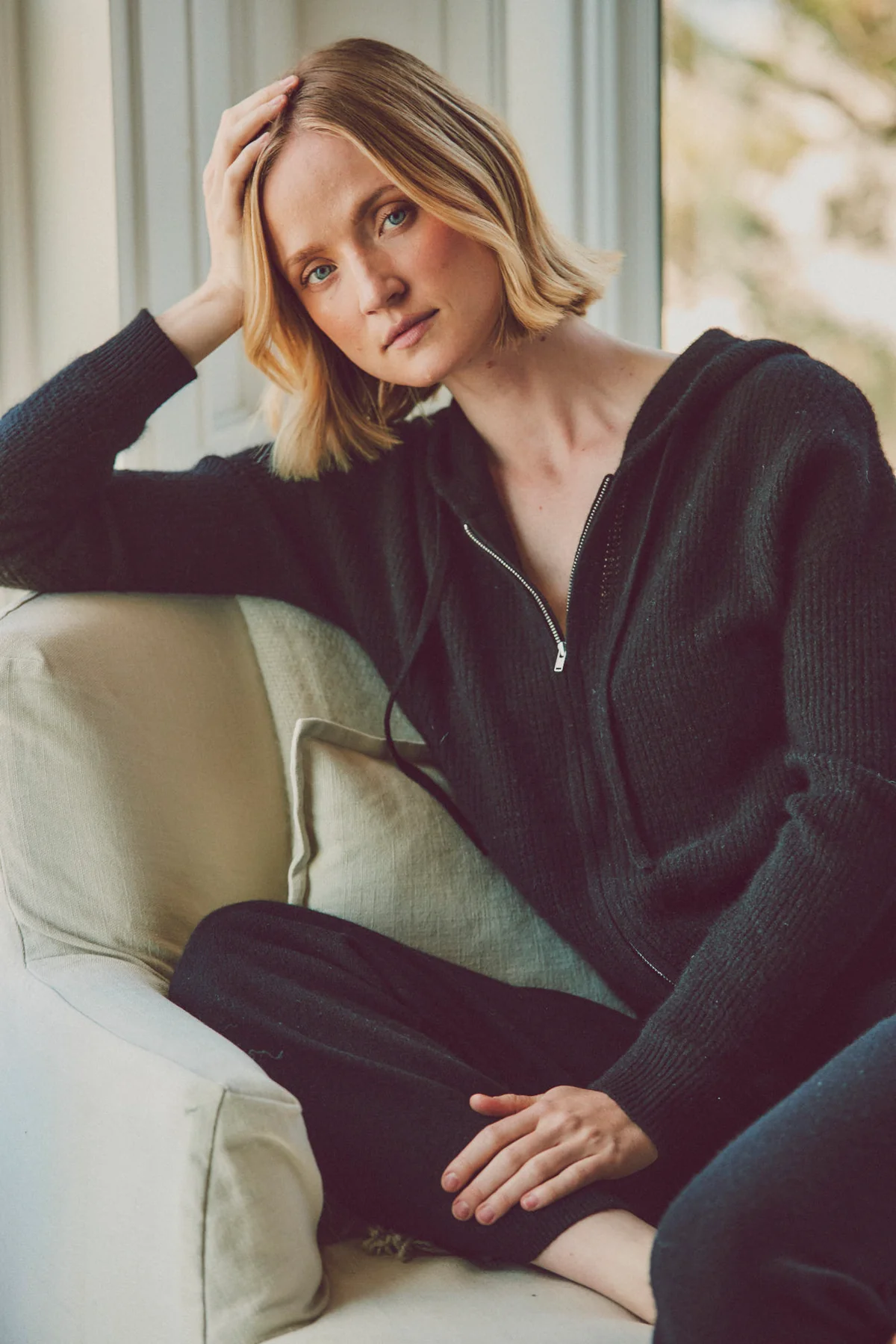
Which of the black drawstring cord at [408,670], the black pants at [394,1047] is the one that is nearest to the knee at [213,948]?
the black pants at [394,1047]

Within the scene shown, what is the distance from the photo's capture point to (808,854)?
3.69 feet

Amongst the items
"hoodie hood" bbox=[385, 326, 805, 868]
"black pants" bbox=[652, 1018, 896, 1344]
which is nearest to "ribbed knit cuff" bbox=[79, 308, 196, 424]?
"hoodie hood" bbox=[385, 326, 805, 868]

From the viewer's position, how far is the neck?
4.61 ft

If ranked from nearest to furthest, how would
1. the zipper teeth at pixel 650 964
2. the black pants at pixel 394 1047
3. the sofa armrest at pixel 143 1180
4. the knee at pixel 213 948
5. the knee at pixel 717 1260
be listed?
1. the knee at pixel 717 1260
2. the sofa armrest at pixel 143 1180
3. the black pants at pixel 394 1047
4. the knee at pixel 213 948
5. the zipper teeth at pixel 650 964

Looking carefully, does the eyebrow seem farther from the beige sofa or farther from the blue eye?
the beige sofa

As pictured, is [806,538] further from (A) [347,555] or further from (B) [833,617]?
(A) [347,555]

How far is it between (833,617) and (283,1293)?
0.68 metres

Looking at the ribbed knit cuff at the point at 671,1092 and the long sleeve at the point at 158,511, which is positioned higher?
the long sleeve at the point at 158,511

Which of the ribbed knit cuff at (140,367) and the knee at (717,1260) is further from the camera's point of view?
the ribbed knit cuff at (140,367)

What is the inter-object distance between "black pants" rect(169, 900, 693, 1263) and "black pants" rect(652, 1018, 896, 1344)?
7.9 inches

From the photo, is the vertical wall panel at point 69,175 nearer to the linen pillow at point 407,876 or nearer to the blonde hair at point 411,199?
the blonde hair at point 411,199

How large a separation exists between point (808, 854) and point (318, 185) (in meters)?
0.77

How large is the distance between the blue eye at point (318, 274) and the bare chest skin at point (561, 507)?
0.29 meters

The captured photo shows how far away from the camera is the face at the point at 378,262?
1.29m
